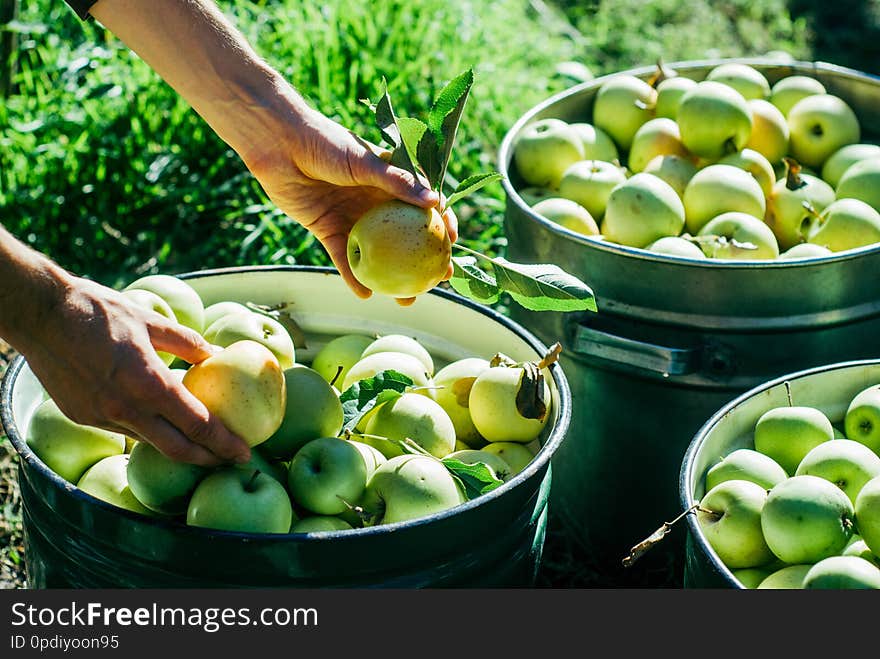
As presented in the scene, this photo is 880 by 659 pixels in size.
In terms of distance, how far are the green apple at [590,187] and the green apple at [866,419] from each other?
2.62 feet

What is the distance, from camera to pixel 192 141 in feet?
11.3

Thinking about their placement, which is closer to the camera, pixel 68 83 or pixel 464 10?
pixel 68 83

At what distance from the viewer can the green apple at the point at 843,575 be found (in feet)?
4.63

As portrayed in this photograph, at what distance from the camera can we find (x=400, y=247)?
1598 millimetres

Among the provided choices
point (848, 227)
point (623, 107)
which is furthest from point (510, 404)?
point (623, 107)

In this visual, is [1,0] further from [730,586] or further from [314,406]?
[730,586]

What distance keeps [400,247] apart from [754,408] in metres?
0.69

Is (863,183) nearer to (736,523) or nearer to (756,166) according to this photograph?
(756,166)

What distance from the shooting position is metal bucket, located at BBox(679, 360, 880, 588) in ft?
5.32

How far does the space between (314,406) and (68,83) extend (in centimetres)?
253

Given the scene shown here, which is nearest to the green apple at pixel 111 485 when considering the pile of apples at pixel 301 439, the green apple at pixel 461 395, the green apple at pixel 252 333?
the pile of apples at pixel 301 439

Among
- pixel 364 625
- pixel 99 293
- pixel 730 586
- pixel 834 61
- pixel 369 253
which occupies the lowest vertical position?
pixel 834 61

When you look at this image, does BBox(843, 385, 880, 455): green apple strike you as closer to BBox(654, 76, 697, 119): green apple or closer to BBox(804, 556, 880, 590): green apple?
BBox(804, 556, 880, 590): green apple

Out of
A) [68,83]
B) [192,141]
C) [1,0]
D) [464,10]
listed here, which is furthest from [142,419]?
[464,10]
